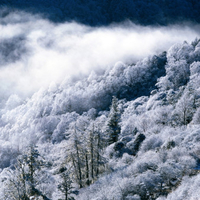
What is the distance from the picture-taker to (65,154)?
27.7 m

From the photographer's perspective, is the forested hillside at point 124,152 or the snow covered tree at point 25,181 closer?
the forested hillside at point 124,152

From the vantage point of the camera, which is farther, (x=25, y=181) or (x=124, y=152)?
(x=124, y=152)

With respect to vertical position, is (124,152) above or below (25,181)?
below

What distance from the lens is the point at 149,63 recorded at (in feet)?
449

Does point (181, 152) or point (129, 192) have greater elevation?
point (181, 152)

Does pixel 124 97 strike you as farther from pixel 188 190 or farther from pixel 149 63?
pixel 188 190

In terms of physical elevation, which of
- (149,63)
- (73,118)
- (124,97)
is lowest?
(73,118)

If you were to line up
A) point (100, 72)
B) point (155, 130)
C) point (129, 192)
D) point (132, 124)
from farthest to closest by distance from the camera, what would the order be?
point (100, 72), point (132, 124), point (155, 130), point (129, 192)

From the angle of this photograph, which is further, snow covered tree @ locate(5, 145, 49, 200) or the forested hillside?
snow covered tree @ locate(5, 145, 49, 200)

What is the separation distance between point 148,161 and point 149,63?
409 feet

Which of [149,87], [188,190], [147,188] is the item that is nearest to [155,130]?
[147,188]

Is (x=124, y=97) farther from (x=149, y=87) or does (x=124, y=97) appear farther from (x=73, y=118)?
(x=73, y=118)

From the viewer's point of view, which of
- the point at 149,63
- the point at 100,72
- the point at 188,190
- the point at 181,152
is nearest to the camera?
the point at 188,190

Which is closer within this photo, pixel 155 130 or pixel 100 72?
pixel 155 130
